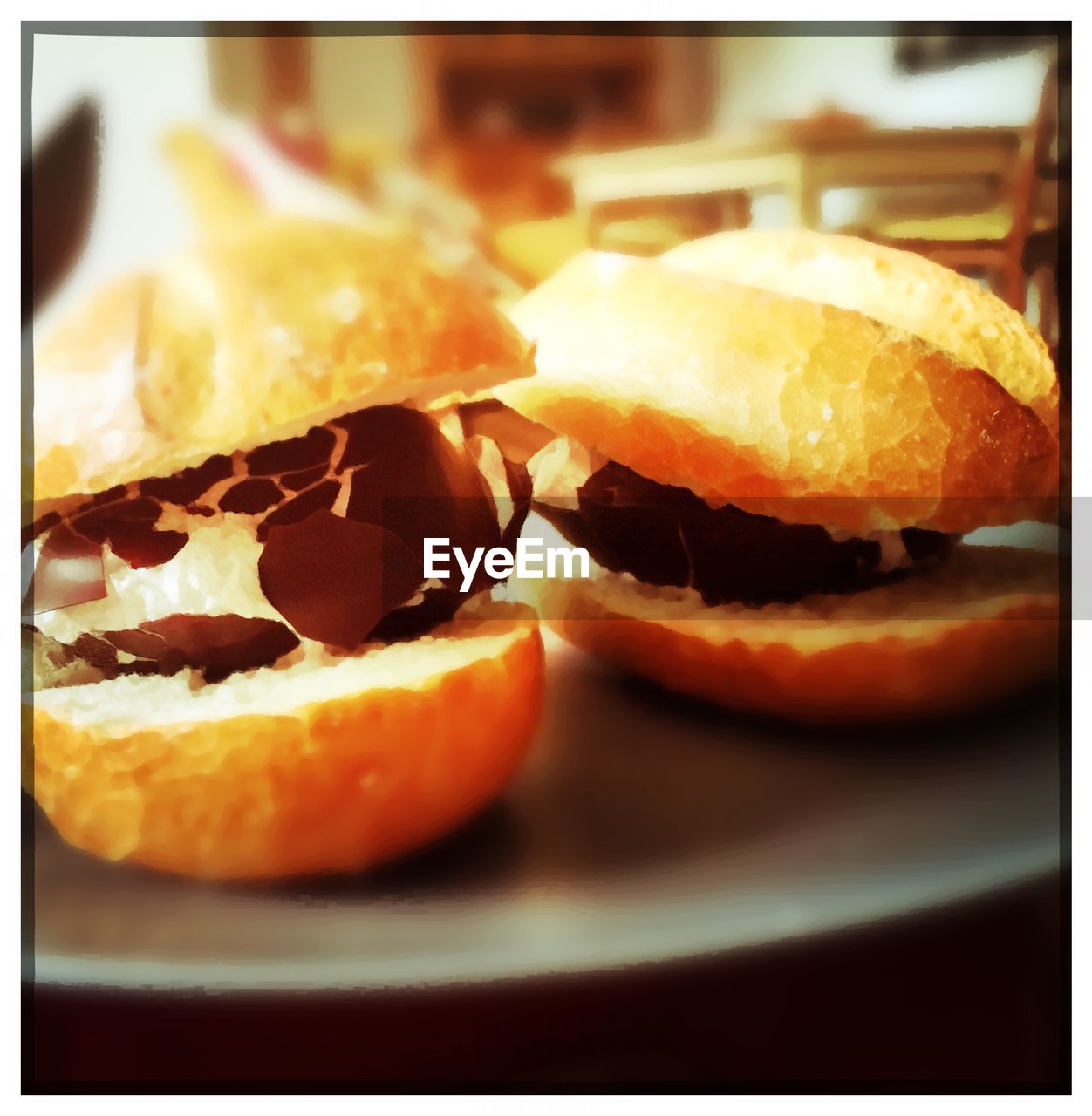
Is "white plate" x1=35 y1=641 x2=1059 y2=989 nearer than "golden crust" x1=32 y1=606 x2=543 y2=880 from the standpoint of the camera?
No

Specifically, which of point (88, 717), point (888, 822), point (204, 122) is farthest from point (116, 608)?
point (888, 822)

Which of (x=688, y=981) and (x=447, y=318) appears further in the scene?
(x=688, y=981)

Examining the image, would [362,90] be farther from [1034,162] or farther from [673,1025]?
[673,1025]

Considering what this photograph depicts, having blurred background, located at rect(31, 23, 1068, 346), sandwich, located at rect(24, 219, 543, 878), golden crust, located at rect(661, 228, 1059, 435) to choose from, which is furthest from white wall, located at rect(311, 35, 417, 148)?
golden crust, located at rect(661, 228, 1059, 435)

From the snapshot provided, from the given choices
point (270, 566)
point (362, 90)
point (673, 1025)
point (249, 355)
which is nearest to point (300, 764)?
point (270, 566)

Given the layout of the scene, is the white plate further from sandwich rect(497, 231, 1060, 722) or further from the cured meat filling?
→ the cured meat filling

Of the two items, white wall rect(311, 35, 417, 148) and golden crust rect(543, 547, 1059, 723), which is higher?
white wall rect(311, 35, 417, 148)

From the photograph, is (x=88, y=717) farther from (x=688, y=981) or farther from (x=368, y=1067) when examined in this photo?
(x=688, y=981)
